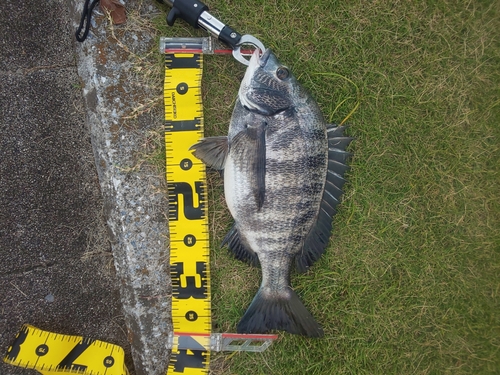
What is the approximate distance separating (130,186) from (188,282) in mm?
834

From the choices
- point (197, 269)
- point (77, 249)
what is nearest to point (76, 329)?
point (77, 249)

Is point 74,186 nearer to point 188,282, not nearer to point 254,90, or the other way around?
point 188,282

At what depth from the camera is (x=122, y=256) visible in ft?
8.32

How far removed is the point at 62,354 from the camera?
2.46 metres

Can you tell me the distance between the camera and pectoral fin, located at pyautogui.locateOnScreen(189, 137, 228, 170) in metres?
2.31

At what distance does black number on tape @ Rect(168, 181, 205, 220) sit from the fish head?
74 centimetres

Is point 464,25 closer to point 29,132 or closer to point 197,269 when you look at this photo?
point 197,269

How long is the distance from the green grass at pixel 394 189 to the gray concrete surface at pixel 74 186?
0.53m

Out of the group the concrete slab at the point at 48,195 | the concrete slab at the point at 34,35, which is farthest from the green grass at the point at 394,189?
the concrete slab at the point at 34,35

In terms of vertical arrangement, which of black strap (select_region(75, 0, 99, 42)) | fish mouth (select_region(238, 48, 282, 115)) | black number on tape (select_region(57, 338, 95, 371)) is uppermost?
black strap (select_region(75, 0, 99, 42))

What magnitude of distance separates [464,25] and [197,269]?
2.88 m

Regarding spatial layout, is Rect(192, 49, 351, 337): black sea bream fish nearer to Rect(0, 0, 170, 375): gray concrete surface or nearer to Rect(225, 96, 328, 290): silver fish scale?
Rect(225, 96, 328, 290): silver fish scale

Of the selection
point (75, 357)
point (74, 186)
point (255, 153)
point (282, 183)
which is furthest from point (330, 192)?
point (75, 357)

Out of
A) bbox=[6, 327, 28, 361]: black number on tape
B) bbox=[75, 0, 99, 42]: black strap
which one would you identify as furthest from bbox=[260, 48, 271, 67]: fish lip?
bbox=[6, 327, 28, 361]: black number on tape
